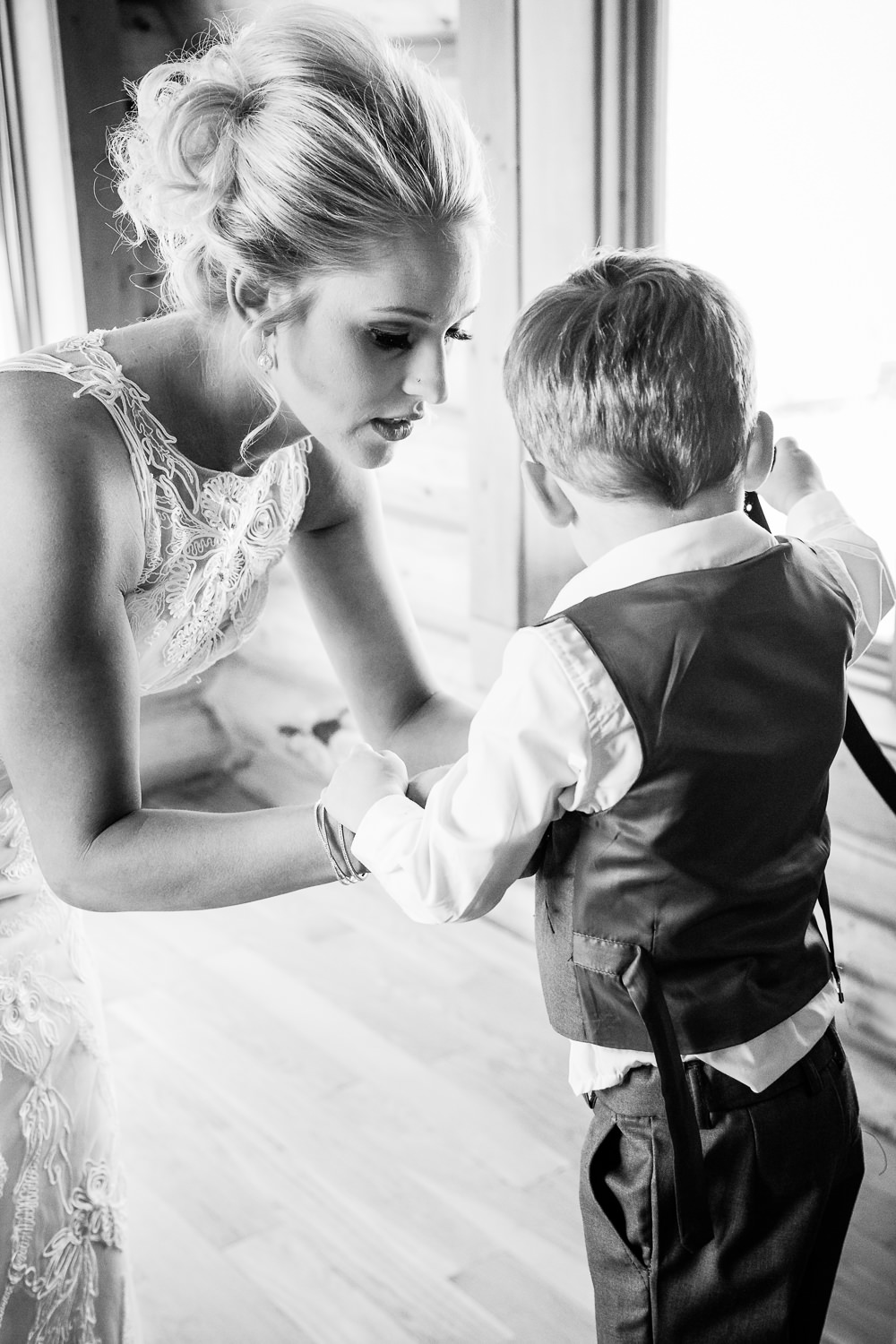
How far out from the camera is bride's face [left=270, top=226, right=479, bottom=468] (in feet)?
4.09

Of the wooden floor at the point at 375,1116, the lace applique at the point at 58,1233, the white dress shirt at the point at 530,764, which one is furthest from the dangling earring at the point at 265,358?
the wooden floor at the point at 375,1116

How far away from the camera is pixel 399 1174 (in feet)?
7.82

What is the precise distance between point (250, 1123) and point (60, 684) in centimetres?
161

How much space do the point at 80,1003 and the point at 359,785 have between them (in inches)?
20.0

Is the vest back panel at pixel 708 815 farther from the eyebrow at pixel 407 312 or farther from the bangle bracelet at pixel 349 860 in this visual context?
the eyebrow at pixel 407 312

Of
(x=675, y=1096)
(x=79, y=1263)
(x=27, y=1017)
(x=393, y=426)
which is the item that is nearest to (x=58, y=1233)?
(x=79, y=1263)

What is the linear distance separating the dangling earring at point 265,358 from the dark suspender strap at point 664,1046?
2.13ft

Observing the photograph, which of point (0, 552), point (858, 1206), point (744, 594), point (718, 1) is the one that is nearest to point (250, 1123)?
point (858, 1206)

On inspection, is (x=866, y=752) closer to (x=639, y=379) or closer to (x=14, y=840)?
(x=639, y=379)

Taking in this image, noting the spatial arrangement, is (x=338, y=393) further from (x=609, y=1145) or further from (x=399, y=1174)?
(x=399, y=1174)

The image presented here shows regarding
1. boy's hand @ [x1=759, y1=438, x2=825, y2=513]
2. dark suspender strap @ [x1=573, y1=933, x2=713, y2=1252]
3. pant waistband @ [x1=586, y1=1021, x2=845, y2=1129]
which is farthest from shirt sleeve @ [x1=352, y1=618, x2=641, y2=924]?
Answer: boy's hand @ [x1=759, y1=438, x2=825, y2=513]

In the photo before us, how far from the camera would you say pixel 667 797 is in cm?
106

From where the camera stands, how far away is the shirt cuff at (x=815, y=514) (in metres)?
1.35

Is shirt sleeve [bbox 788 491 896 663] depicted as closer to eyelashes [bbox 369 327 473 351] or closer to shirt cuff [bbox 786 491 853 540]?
shirt cuff [bbox 786 491 853 540]
